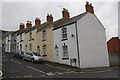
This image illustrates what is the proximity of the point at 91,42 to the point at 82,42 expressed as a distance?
5.97 ft

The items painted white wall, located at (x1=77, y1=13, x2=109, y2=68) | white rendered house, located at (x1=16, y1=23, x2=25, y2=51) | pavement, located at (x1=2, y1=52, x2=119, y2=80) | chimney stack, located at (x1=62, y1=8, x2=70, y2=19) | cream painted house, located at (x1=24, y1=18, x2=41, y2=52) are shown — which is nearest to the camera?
pavement, located at (x1=2, y1=52, x2=119, y2=80)

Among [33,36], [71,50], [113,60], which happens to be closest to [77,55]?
[71,50]

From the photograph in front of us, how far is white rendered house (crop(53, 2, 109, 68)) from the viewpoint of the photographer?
20109 mm

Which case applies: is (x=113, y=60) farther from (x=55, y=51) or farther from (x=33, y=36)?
(x=33, y=36)

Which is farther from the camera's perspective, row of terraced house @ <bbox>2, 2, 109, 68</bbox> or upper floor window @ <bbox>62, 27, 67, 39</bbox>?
upper floor window @ <bbox>62, 27, 67, 39</bbox>

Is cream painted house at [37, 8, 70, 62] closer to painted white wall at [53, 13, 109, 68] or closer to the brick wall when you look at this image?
painted white wall at [53, 13, 109, 68]

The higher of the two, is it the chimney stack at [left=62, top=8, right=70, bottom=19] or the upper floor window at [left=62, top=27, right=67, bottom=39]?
the chimney stack at [left=62, top=8, right=70, bottom=19]

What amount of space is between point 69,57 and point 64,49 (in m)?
1.87

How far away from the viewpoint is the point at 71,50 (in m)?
20.8

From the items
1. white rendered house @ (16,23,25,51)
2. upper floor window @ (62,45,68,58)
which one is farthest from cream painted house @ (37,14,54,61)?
white rendered house @ (16,23,25,51)

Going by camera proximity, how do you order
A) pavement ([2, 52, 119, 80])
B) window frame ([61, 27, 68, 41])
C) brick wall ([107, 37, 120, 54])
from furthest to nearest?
brick wall ([107, 37, 120, 54]) < window frame ([61, 27, 68, 41]) < pavement ([2, 52, 119, 80])

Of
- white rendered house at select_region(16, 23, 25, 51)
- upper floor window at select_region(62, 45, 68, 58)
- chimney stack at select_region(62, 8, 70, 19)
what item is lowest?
upper floor window at select_region(62, 45, 68, 58)

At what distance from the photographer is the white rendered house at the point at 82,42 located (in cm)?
2011

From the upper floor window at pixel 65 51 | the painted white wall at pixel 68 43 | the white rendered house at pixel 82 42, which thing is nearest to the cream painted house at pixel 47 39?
the white rendered house at pixel 82 42
